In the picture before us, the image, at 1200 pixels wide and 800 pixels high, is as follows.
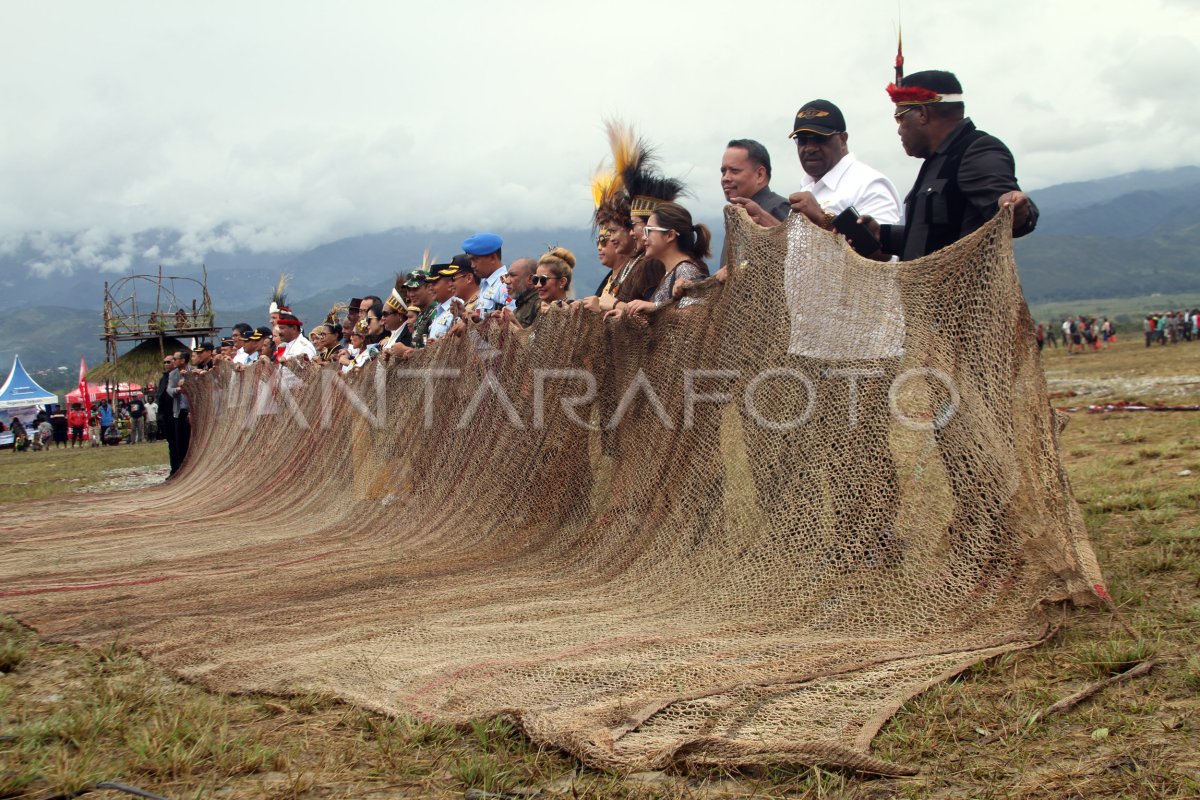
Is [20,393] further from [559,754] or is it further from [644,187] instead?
[559,754]

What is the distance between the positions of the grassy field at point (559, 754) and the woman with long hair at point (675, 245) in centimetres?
265

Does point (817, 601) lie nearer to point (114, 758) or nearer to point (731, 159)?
point (114, 758)

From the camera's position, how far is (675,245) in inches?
230

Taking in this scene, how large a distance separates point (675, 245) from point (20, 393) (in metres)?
44.8

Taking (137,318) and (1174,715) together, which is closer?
(1174,715)

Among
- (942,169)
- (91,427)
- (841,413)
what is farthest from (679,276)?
(91,427)

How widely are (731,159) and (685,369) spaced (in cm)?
138

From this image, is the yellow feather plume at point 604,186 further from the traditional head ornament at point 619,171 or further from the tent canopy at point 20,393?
the tent canopy at point 20,393

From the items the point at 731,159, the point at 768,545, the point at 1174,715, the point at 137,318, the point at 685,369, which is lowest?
the point at 1174,715

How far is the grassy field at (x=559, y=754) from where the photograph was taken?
8.22 feet

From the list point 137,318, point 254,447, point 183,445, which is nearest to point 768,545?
point 254,447

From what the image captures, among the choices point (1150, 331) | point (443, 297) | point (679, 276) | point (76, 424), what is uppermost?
point (443, 297)

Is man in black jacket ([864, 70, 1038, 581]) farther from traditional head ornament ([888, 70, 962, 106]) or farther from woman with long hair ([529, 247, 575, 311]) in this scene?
woman with long hair ([529, 247, 575, 311])

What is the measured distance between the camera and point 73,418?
124 ft
